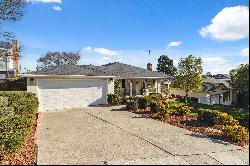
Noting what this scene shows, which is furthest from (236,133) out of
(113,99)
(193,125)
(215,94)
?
(215,94)

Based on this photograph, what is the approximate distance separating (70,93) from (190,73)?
2188cm

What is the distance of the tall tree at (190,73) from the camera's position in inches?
1591

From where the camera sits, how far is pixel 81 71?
26.4 m

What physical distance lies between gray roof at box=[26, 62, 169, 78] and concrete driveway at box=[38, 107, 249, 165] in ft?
28.6

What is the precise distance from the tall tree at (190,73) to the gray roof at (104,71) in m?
8.74

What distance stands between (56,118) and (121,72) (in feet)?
43.9

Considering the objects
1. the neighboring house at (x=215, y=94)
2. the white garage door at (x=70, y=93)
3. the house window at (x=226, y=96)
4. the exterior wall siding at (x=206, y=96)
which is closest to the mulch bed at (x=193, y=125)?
the white garage door at (x=70, y=93)

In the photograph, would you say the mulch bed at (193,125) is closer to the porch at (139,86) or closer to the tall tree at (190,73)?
the porch at (139,86)

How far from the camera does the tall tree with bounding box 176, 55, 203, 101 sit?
40406 mm

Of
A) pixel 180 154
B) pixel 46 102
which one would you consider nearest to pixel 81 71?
pixel 46 102

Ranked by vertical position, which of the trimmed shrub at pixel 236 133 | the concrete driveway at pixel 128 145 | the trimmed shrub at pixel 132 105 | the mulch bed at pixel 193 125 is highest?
the trimmed shrub at pixel 132 105

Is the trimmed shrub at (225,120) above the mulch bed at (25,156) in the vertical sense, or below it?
above

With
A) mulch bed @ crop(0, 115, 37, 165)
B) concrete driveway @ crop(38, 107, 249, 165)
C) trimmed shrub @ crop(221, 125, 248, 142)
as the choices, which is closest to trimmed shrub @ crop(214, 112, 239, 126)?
trimmed shrub @ crop(221, 125, 248, 142)

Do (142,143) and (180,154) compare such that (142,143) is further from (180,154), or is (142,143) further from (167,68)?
(167,68)
